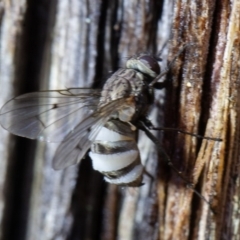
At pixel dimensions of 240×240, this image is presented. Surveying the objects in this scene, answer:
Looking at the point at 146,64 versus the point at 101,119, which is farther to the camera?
the point at 146,64

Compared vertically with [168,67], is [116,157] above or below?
below

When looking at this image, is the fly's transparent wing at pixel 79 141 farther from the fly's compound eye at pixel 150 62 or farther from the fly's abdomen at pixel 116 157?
the fly's compound eye at pixel 150 62

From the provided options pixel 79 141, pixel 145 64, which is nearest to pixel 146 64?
pixel 145 64

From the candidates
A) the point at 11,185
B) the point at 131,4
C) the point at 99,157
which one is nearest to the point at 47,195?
the point at 11,185

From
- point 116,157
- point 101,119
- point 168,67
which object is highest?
point 168,67

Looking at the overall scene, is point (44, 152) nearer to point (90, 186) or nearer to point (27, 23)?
point (90, 186)

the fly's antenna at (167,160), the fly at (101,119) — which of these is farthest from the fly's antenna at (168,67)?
the fly's antenna at (167,160)

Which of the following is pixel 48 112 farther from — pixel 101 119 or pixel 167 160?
pixel 167 160
